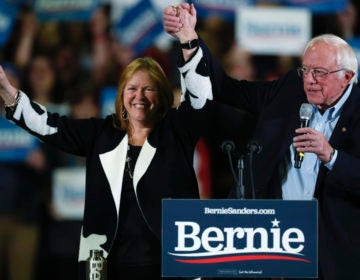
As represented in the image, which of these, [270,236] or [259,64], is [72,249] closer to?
[259,64]

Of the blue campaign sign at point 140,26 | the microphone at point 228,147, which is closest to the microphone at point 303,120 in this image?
the microphone at point 228,147

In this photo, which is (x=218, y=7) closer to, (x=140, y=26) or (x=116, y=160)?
(x=140, y=26)

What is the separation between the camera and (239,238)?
350cm

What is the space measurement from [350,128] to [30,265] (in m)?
3.54

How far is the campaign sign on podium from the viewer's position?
3465 millimetres

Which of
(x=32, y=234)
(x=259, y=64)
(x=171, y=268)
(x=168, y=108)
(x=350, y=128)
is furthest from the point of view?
(x=259, y=64)

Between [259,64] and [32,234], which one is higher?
[259,64]

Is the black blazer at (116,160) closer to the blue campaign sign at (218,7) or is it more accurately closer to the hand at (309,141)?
the hand at (309,141)

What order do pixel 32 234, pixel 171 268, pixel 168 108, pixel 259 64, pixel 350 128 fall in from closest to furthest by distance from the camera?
pixel 171 268 → pixel 350 128 → pixel 168 108 → pixel 32 234 → pixel 259 64

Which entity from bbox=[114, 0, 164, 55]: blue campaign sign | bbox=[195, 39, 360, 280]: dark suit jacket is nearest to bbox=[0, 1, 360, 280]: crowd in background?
bbox=[114, 0, 164, 55]: blue campaign sign

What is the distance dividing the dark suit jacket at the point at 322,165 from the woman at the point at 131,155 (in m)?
0.19

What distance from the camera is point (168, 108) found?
4.25 m

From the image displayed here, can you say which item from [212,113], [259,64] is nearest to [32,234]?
[259,64]

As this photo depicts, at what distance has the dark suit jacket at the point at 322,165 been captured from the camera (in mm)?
3812
